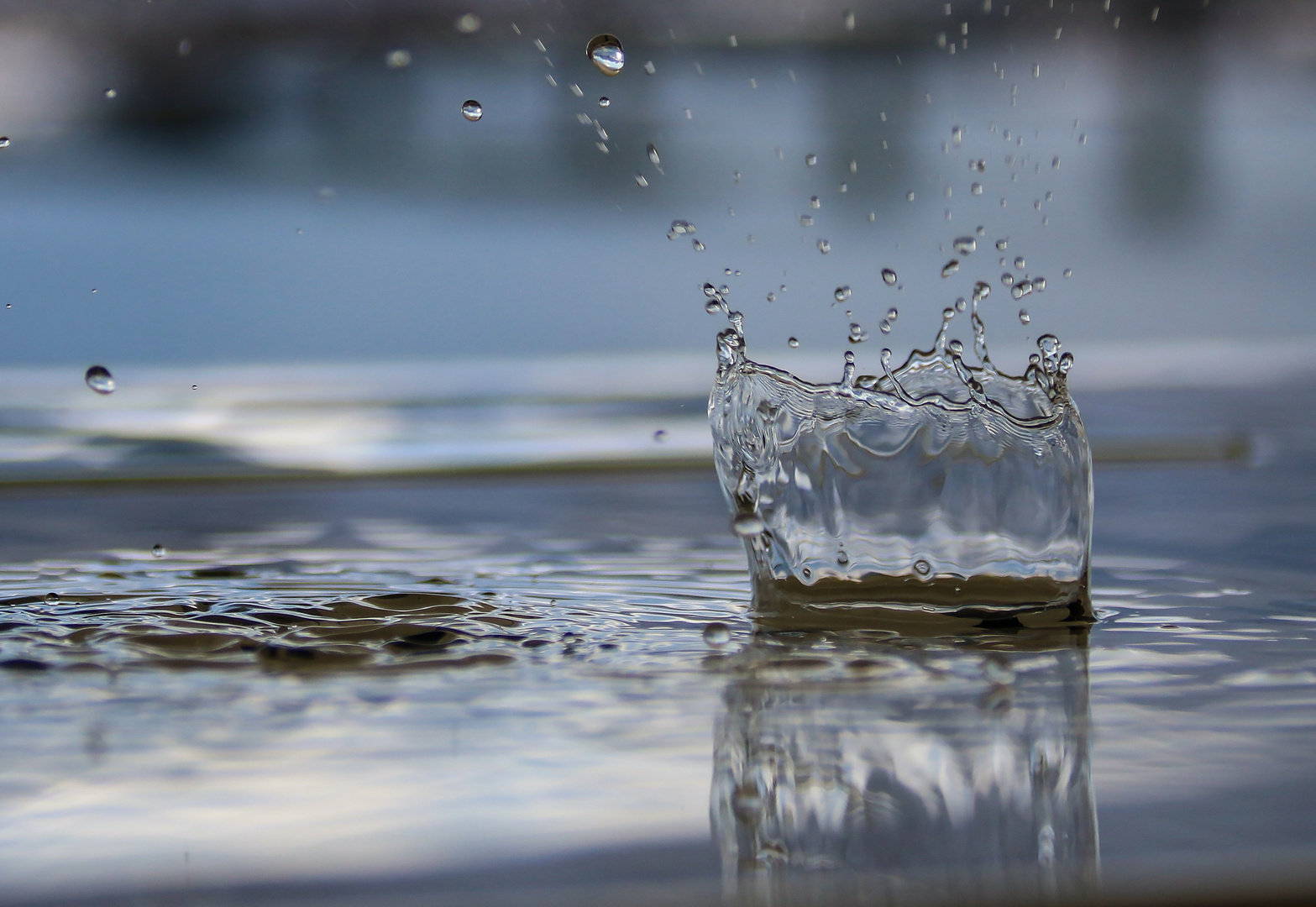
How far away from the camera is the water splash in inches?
44.8

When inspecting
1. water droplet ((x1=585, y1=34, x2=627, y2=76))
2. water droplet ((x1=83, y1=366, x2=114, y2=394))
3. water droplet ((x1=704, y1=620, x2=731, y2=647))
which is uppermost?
water droplet ((x1=585, y1=34, x2=627, y2=76))

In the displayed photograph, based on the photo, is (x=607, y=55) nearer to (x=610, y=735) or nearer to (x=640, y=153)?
(x=610, y=735)

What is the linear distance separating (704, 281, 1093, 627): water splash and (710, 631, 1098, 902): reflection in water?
0.17 metres

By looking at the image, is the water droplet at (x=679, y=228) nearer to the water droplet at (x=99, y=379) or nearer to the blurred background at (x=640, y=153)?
the water droplet at (x=99, y=379)

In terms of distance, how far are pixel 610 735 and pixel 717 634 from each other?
303 millimetres

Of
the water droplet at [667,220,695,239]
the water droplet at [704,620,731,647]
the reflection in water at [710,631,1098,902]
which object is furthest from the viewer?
the water droplet at [667,220,695,239]

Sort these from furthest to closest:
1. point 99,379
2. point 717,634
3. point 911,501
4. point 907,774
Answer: point 99,379 → point 911,501 → point 717,634 → point 907,774

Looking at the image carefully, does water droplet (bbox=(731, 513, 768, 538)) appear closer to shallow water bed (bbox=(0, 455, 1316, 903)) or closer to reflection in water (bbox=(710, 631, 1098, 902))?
shallow water bed (bbox=(0, 455, 1316, 903))

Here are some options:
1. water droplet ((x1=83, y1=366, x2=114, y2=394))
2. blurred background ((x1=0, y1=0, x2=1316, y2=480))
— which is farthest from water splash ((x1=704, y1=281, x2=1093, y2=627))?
blurred background ((x1=0, y1=0, x2=1316, y2=480))

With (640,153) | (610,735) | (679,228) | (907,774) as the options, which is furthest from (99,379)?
(640,153)

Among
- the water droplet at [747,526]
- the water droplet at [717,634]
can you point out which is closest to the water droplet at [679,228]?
the water droplet at [747,526]

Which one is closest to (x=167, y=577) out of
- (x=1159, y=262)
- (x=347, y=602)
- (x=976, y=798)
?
(x=347, y=602)

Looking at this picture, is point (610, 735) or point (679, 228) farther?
point (679, 228)

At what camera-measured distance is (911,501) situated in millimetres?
1170
